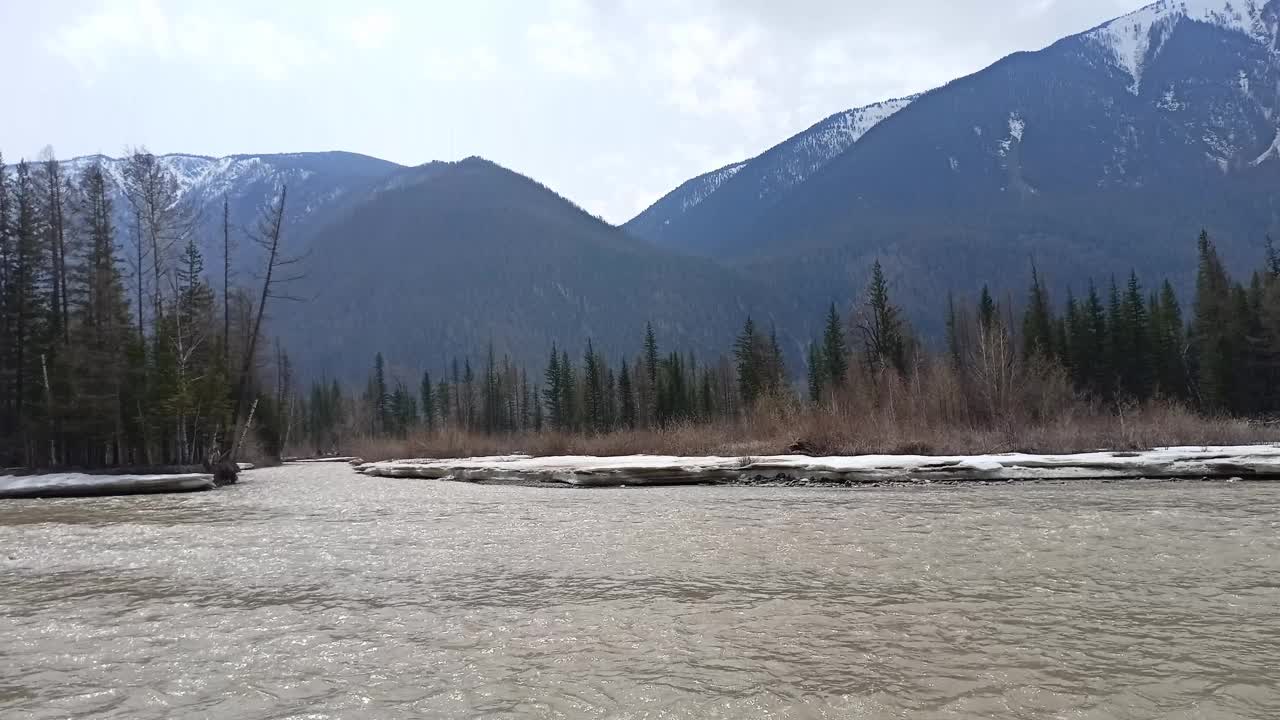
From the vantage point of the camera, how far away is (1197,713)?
2867mm

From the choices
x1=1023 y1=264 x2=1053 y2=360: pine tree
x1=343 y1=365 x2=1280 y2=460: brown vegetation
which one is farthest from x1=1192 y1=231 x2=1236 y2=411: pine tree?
x1=343 y1=365 x2=1280 y2=460: brown vegetation

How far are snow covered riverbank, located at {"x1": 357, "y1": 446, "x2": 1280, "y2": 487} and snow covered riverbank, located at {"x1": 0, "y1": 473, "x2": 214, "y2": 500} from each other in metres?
10.9

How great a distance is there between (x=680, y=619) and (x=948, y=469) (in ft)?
40.1

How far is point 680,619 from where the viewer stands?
4695 mm

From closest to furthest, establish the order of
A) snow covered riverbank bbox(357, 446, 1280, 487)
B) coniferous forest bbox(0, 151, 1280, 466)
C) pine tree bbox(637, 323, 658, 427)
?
snow covered riverbank bbox(357, 446, 1280, 487)
coniferous forest bbox(0, 151, 1280, 466)
pine tree bbox(637, 323, 658, 427)

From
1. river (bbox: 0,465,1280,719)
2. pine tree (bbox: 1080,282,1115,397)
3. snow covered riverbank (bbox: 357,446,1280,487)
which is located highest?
pine tree (bbox: 1080,282,1115,397)

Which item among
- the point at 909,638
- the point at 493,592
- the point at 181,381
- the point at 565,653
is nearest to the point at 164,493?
the point at 181,381

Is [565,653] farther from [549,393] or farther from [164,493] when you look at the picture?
[549,393]

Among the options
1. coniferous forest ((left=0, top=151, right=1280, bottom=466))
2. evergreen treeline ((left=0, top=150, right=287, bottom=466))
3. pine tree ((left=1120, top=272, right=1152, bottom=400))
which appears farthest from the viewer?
pine tree ((left=1120, top=272, right=1152, bottom=400))

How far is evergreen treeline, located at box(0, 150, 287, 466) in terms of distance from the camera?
28297 mm

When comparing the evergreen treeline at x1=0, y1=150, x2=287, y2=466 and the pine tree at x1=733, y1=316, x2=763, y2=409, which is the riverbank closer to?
the evergreen treeline at x1=0, y1=150, x2=287, y2=466

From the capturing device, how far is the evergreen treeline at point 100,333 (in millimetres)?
28297

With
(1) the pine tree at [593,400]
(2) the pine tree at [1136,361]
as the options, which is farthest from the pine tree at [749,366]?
(2) the pine tree at [1136,361]

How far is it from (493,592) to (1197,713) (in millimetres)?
4695
